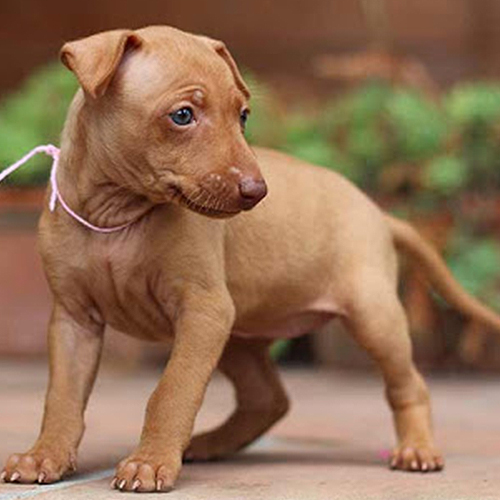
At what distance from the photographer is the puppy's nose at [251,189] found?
2.50m

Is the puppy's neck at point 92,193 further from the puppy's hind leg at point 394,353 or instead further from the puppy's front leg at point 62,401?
the puppy's hind leg at point 394,353

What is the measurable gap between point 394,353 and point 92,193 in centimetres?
81

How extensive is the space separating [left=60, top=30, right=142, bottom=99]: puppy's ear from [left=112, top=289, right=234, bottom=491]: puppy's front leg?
0.48 metres

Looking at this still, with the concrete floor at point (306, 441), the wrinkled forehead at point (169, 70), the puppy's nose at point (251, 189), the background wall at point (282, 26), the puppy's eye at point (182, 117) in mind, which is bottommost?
the concrete floor at point (306, 441)

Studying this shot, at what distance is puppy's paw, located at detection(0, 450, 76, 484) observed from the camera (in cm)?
260

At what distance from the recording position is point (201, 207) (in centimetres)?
254

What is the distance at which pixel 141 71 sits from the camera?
8.52ft

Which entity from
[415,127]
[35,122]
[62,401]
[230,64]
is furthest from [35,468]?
[35,122]

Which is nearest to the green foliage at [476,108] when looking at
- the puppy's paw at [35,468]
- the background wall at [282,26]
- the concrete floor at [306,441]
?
the concrete floor at [306,441]

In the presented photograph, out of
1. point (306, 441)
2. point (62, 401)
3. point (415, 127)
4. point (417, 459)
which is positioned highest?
point (415, 127)

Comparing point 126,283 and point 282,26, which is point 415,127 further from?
point 126,283

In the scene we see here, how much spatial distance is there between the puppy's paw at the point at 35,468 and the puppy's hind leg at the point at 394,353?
78 cm

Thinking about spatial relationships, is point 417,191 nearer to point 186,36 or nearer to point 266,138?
point 266,138

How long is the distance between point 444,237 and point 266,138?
93 cm
